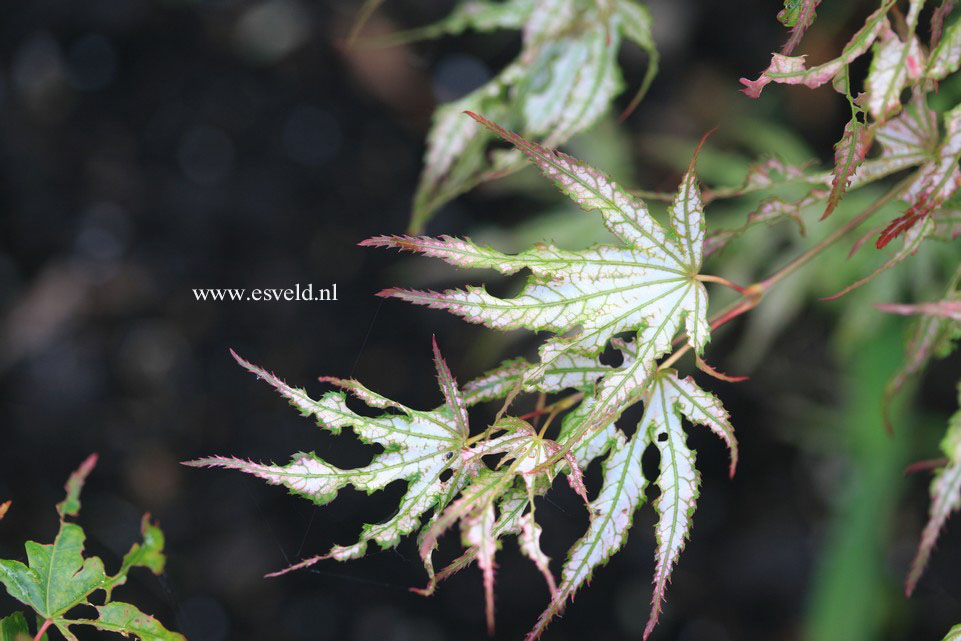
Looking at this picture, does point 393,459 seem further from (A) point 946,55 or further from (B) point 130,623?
(A) point 946,55

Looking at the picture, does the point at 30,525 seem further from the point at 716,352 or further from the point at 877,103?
the point at 877,103

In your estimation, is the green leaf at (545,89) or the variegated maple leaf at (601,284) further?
the green leaf at (545,89)

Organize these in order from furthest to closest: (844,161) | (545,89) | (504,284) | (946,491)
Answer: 1. (504,284)
2. (545,89)
3. (946,491)
4. (844,161)

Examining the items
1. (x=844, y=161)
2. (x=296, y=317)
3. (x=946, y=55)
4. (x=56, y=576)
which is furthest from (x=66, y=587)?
(x=296, y=317)

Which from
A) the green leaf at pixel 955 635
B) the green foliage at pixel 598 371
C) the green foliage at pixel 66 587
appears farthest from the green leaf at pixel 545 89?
the green leaf at pixel 955 635

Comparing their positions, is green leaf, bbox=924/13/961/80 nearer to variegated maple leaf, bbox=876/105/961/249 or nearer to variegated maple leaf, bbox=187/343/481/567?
variegated maple leaf, bbox=876/105/961/249

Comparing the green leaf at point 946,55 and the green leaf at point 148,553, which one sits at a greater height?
the green leaf at point 946,55

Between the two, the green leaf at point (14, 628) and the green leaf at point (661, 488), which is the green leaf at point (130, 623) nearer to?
the green leaf at point (14, 628)
